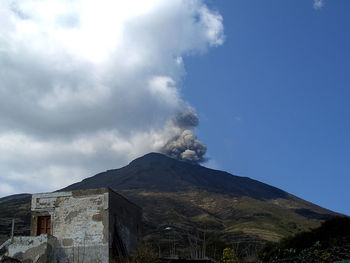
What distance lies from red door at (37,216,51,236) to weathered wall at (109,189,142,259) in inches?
148

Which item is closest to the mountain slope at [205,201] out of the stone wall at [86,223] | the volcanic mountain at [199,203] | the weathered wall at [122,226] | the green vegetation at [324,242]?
the volcanic mountain at [199,203]

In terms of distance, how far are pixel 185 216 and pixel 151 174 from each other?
66871 millimetres

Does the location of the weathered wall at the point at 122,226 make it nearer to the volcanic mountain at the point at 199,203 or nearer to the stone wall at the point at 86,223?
the stone wall at the point at 86,223

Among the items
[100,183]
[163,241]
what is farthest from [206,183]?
[163,241]

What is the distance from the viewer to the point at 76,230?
20.2 meters

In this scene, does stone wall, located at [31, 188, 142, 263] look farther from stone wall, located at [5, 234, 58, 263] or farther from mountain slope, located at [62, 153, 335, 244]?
mountain slope, located at [62, 153, 335, 244]

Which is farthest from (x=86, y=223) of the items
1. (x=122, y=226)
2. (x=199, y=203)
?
→ (x=199, y=203)

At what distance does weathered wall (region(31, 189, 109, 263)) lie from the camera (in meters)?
19.6

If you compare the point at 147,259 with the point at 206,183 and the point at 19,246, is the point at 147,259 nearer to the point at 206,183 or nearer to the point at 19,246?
the point at 19,246

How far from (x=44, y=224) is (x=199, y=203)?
82345 millimetres

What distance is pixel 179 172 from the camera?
152875mm

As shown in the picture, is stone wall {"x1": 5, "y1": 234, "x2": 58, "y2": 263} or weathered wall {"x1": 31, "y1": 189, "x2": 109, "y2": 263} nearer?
stone wall {"x1": 5, "y1": 234, "x2": 58, "y2": 263}

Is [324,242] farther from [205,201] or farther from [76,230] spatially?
[205,201]

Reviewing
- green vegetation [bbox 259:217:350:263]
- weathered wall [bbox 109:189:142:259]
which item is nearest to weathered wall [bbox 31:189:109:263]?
weathered wall [bbox 109:189:142:259]
